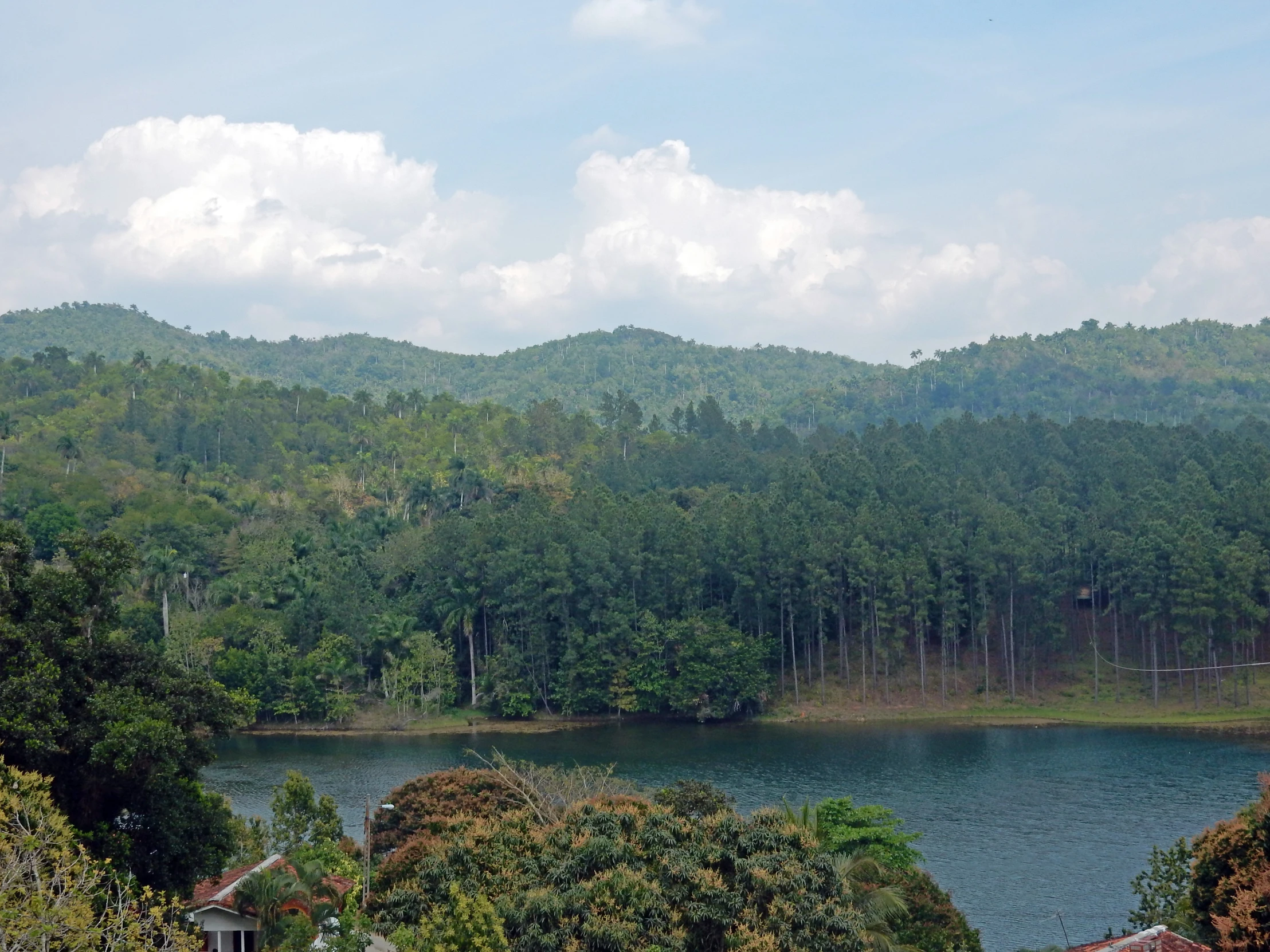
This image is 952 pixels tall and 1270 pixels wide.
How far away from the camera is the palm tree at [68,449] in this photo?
298ft

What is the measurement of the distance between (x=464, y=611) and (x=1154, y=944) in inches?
2051

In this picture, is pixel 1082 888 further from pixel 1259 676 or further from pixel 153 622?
pixel 153 622

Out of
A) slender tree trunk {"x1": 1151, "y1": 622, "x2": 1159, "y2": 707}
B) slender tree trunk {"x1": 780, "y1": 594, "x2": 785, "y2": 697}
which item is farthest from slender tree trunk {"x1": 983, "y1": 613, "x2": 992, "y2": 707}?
slender tree trunk {"x1": 780, "y1": 594, "x2": 785, "y2": 697}

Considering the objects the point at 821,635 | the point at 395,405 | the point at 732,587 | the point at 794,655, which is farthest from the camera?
the point at 395,405

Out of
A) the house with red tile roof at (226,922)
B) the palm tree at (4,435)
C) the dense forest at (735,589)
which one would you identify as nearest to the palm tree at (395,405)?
the palm tree at (4,435)

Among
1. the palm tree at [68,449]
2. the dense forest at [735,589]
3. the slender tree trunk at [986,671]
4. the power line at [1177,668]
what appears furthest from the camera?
the palm tree at [68,449]

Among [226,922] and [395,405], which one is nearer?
[226,922]

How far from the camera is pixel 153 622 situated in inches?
2793

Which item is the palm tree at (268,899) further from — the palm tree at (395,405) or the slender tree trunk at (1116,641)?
the palm tree at (395,405)

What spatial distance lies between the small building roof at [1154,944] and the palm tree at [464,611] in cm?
5014

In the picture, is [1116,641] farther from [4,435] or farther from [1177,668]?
[4,435]

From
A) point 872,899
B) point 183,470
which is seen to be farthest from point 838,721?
point 183,470

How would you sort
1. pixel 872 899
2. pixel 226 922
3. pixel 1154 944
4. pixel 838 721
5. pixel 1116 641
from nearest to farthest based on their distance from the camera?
pixel 1154 944, pixel 872 899, pixel 226 922, pixel 838 721, pixel 1116 641

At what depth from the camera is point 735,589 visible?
234 feet
